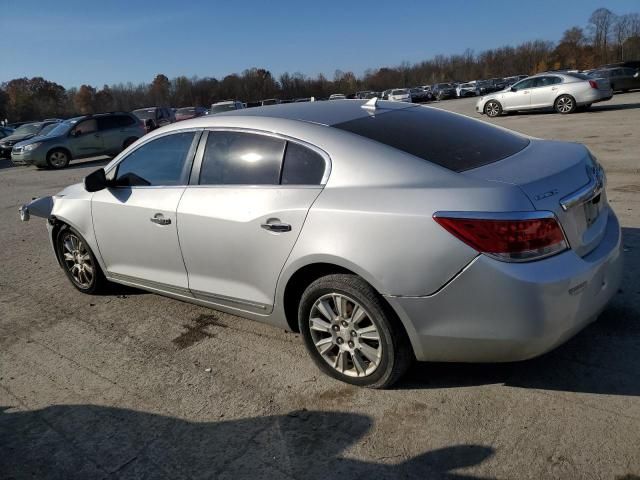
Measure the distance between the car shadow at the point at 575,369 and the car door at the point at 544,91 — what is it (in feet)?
61.6

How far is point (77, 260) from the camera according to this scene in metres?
5.16

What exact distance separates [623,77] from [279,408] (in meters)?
34.1

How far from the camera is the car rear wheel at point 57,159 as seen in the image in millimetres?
19188

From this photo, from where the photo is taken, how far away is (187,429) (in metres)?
3.02

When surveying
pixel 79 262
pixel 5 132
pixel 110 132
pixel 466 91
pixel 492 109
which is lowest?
pixel 466 91

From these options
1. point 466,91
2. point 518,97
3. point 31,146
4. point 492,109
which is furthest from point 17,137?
point 466,91

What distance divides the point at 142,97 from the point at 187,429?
333ft

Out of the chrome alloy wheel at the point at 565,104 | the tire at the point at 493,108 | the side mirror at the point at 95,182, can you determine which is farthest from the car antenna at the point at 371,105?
the tire at the point at 493,108

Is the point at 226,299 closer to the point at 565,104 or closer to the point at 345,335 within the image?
the point at 345,335

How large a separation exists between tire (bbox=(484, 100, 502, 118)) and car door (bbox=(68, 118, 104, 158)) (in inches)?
603

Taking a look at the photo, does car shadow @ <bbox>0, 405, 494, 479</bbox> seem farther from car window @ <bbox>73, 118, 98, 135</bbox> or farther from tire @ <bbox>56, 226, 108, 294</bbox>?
car window @ <bbox>73, 118, 98, 135</bbox>

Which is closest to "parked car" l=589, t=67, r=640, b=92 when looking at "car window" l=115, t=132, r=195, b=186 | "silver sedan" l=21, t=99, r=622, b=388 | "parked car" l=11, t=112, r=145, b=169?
"parked car" l=11, t=112, r=145, b=169

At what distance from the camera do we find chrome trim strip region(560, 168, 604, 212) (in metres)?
2.79

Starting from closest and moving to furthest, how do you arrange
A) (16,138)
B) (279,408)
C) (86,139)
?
(279,408), (86,139), (16,138)
